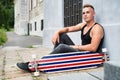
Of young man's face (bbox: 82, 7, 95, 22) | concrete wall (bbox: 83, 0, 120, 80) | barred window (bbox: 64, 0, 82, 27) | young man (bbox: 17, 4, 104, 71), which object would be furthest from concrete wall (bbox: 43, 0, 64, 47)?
young man's face (bbox: 82, 7, 95, 22)

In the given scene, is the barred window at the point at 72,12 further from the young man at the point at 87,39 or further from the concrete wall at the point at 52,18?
the young man at the point at 87,39

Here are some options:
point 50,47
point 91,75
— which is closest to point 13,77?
point 91,75

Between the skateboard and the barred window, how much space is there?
325 centimetres

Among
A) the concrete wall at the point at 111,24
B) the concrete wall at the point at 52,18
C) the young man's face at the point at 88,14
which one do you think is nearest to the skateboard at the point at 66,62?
the concrete wall at the point at 111,24

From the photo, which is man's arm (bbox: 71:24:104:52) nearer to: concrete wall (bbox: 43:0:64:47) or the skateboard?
the skateboard

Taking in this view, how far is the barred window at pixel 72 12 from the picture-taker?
879 centimetres

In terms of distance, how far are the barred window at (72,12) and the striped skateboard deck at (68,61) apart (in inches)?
128

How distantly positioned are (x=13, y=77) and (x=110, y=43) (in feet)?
6.68

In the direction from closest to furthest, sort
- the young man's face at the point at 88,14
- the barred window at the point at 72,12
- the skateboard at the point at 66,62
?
the skateboard at the point at 66,62, the young man's face at the point at 88,14, the barred window at the point at 72,12

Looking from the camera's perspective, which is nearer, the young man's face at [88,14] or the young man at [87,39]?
the young man at [87,39]

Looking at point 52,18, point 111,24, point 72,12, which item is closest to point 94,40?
point 111,24

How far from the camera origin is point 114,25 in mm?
5883

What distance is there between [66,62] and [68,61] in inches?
1.5

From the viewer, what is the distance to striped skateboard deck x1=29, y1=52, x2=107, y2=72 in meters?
5.24
